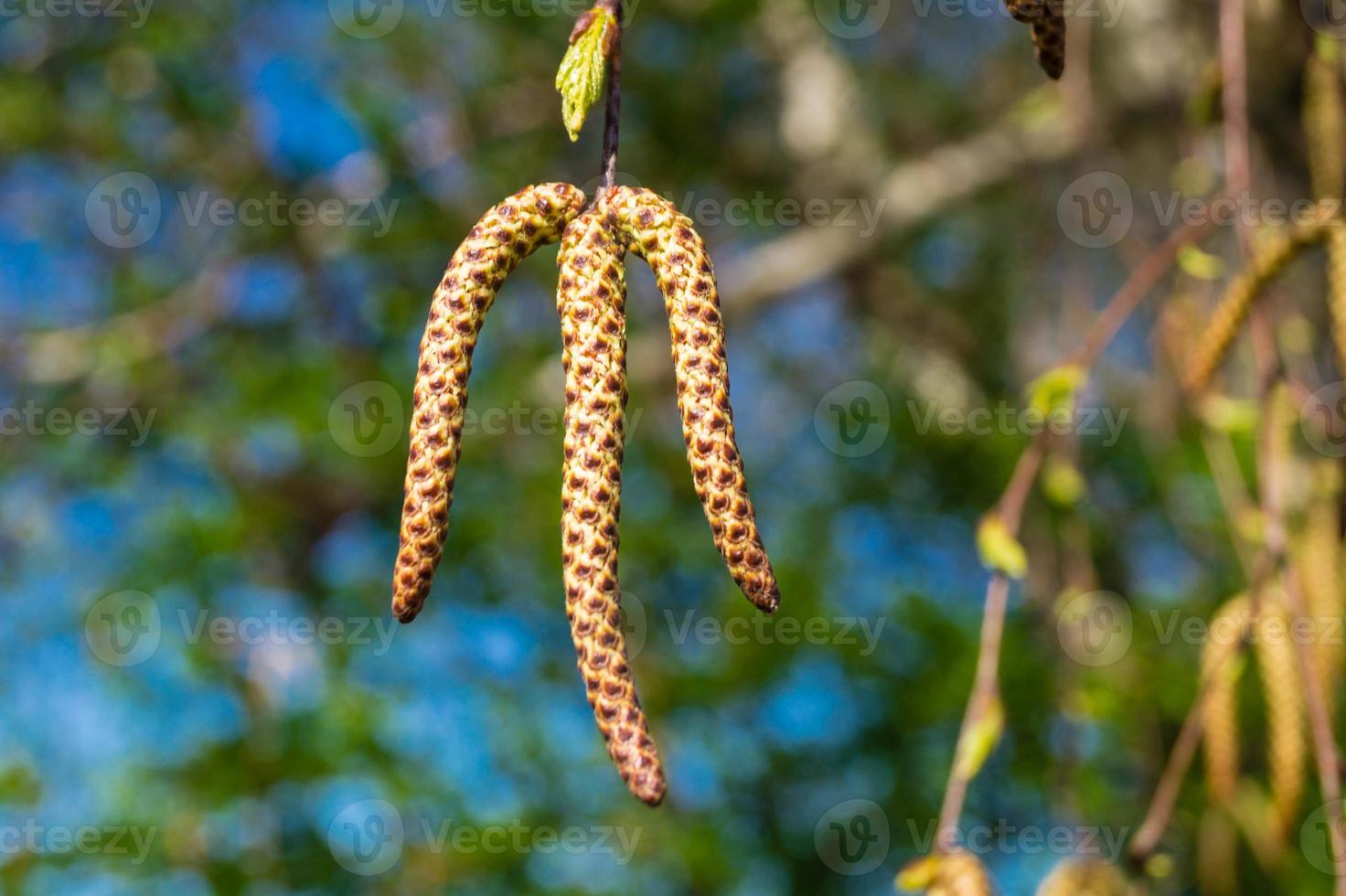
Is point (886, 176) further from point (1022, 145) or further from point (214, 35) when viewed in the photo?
point (214, 35)

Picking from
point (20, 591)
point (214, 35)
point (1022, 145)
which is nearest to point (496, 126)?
point (214, 35)

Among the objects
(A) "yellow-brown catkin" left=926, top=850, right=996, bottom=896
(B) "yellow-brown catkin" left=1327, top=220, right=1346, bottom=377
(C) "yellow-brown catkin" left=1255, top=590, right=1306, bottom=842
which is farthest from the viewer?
(C) "yellow-brown catkin" left=1255, top=590, right=1306, bottom=842

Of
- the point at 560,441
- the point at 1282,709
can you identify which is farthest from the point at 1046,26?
the point at 560,441

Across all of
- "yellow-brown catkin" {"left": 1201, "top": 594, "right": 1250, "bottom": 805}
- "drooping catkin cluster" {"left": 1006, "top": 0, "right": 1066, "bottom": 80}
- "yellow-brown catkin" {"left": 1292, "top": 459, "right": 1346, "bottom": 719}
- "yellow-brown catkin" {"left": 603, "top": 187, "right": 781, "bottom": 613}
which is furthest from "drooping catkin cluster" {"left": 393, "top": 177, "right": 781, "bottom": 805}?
"yellow-brown catkin" {"left": 1292, "top": 459, "right": 1346, "bottom": 719}

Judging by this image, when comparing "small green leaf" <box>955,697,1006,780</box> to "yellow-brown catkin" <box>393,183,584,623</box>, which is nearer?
"yellow-brown catkin" <box>393,183,584,623</box>

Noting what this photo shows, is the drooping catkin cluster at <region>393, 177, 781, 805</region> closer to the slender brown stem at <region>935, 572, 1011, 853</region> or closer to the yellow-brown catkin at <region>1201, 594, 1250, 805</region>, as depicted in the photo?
Answer: the slender brown stem at <region>935, 572, 1011, 853</region>

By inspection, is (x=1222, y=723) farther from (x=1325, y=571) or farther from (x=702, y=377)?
(x=702, y=377)
